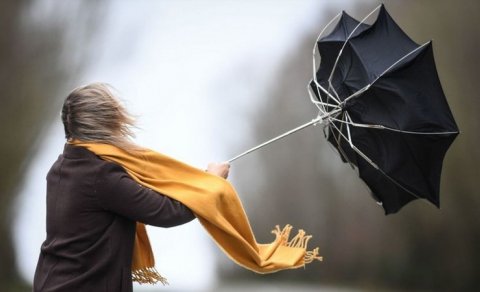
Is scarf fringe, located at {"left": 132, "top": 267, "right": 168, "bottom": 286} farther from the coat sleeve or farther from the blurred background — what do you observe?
the blurred background

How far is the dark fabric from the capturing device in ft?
6.22

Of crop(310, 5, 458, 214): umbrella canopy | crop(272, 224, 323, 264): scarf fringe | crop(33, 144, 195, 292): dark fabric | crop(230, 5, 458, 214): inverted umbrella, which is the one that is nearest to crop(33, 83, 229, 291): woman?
crop(33, 144, 195, 292): dark fabric

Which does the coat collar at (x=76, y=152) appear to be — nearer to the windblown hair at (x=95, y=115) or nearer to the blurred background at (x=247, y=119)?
the windblown hair at (x=95, y=115)

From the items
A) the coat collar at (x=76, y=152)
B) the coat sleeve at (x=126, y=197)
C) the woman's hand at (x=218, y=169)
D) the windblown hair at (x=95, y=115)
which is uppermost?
→ the windblown hair at (x=95, y=115)

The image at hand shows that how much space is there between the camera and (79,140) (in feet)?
6.40

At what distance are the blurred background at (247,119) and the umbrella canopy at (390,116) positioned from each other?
138 inches

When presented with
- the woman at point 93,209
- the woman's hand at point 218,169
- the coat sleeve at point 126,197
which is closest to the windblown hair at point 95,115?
the woman at point 93,209

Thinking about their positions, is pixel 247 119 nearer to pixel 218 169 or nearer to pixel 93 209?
pixel 218 169

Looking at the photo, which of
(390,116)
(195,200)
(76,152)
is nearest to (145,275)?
(195,200)

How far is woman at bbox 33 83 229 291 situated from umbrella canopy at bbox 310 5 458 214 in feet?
2.88

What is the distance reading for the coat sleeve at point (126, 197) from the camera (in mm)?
1888

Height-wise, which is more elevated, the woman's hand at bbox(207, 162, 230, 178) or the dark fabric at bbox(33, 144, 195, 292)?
the woman's hand at bbox(207, 162, 230, 178)

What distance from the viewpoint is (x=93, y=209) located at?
191 cm

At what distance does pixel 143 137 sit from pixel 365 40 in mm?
4048
